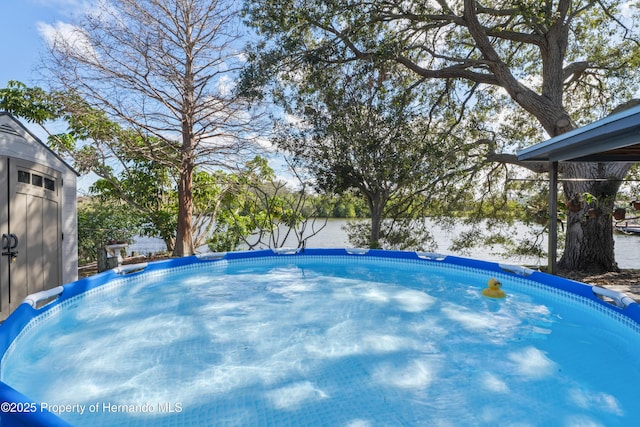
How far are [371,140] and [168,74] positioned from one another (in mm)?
4571

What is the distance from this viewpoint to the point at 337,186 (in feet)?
28.7

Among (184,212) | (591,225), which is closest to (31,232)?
(184,212)

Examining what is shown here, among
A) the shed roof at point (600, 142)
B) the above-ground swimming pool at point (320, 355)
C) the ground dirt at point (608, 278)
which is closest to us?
the above-ground swimming pool at point (320, 355)

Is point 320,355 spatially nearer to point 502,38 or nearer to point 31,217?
point 31,217

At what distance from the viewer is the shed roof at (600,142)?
10.6 ft

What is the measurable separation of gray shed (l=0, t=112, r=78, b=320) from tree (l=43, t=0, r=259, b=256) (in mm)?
3063

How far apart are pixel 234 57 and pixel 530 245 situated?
8.92m

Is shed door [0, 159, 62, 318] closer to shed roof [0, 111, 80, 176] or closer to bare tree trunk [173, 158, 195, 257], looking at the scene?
shed roof [0, 111, 80, 176]

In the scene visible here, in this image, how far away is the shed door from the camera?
154 inches

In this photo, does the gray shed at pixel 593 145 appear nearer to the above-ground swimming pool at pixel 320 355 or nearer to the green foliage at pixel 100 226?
the above-ground swimming pool at pixel 320 355

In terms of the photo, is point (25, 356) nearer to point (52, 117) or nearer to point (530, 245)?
point (52, 117)

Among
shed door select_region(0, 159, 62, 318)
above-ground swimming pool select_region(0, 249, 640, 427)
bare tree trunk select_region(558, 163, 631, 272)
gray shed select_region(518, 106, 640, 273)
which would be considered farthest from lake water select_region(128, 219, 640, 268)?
shed door select_region(0, 159, 62, 318)

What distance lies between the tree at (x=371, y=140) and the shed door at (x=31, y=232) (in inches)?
197

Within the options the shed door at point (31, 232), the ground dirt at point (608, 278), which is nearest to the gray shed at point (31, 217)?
the shed door at point (31, 232)
